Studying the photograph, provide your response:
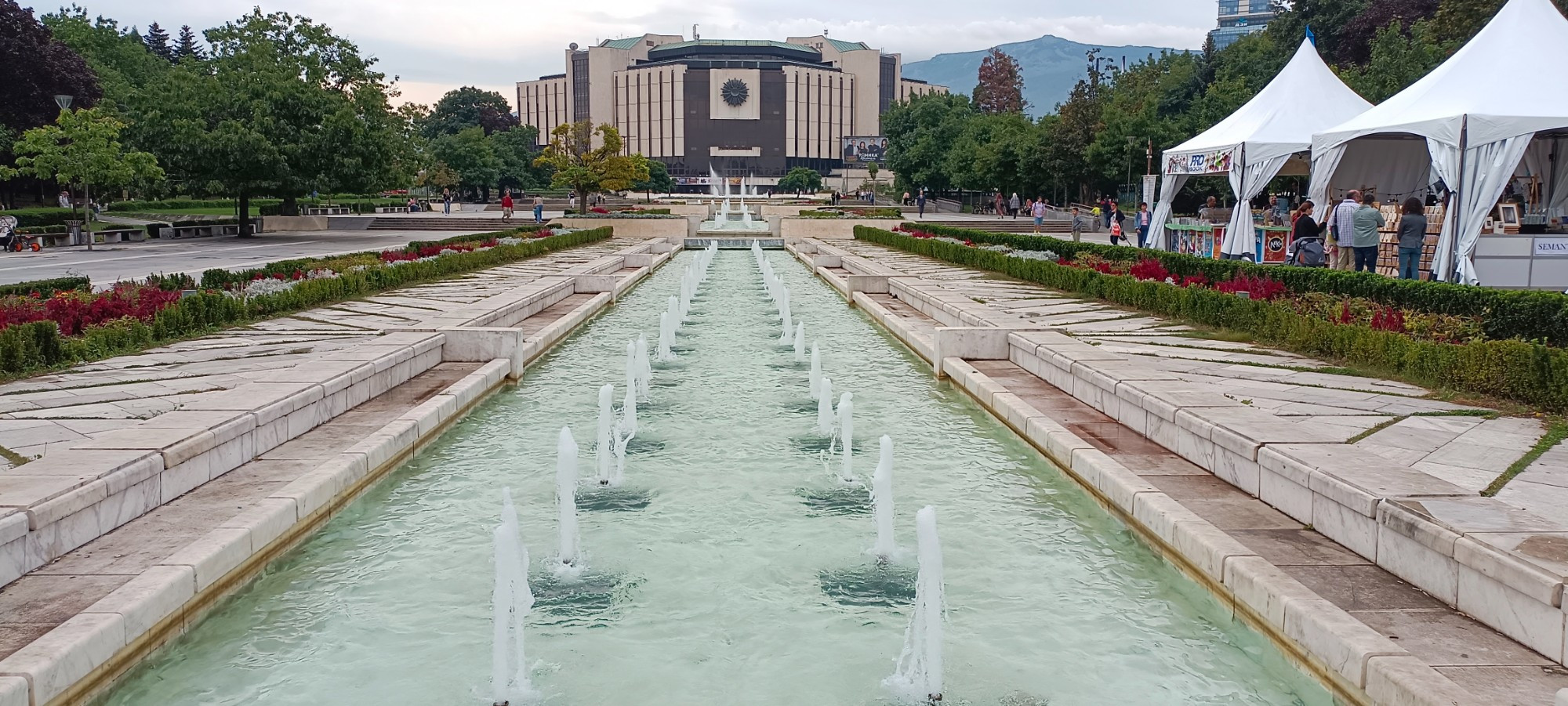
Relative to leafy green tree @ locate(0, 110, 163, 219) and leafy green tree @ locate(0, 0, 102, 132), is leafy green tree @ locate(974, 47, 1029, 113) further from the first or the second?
leafy green tree @ locate(0, 110, 163, 219)

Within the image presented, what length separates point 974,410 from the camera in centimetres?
913

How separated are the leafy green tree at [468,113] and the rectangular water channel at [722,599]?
92.4 metres

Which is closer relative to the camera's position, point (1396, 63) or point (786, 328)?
point (786, 328)

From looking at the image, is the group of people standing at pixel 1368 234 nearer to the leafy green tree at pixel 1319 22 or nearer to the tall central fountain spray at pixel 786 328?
the tall central fountain spray at pixel 786 328

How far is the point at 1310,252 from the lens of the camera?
15.0 m

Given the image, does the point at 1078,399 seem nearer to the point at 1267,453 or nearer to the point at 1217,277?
the point at 1267,453

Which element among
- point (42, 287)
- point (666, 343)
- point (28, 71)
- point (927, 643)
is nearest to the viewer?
point (927, 643)

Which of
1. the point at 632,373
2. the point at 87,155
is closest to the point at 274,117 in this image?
the point at 87,155

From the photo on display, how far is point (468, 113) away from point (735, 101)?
27279 mm

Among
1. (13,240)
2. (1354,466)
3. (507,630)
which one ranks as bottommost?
(507,630)

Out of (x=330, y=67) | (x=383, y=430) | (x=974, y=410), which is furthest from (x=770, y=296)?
(x=330, y=67)

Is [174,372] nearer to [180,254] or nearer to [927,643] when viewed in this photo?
[927,643]

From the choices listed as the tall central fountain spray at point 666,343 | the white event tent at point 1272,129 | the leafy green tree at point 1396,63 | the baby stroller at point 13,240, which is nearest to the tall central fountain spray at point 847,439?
the tall central fountain spray at point 666,343

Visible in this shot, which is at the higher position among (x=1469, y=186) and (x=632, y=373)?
(x=1469, y=186)
